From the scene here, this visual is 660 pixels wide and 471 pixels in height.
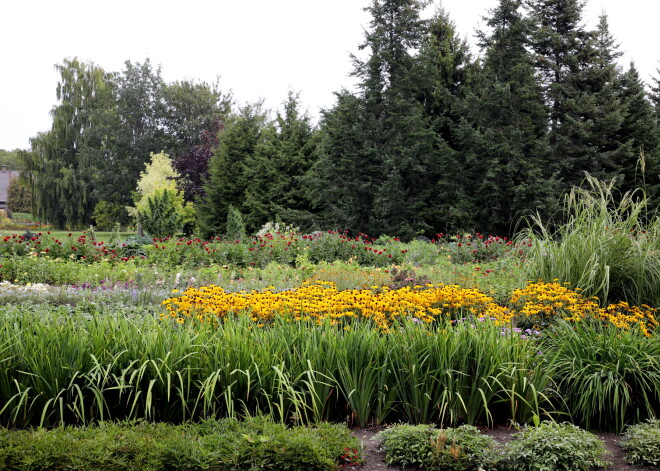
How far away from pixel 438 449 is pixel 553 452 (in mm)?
646

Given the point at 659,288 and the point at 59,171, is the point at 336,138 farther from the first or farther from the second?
the point at 59,171

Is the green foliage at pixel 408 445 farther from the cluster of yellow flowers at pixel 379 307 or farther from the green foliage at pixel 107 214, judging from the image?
the green foliage at pixel 107 214

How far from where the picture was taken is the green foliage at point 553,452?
9.86 ft

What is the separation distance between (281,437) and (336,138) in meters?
19.7

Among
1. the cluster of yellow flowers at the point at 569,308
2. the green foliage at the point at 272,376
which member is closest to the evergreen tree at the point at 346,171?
the cluster of yellow flowers at the point at 569,308

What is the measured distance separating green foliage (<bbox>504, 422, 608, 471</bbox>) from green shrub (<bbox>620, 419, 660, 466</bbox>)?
20 centimetres

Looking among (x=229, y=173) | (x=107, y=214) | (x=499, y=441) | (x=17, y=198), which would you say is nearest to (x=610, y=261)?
(x=499, y=441)

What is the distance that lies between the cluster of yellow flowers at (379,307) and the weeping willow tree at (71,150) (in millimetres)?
35445

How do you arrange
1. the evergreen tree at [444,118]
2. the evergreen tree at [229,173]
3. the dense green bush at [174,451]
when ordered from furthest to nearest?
the evergreen tree at [229,173] < the evergreen tree at [444,118] < the dense green bush at [174,451]

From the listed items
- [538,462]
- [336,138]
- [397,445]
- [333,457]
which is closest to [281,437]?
[333,457]

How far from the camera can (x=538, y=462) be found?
2988 mm

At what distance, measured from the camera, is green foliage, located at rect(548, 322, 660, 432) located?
3.76m

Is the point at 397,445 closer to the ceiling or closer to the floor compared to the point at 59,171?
closer to the floor

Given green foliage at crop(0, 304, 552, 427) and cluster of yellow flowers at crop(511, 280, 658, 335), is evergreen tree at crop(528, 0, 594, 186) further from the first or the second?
green foliage at crop(0, 304, 552, 427)
